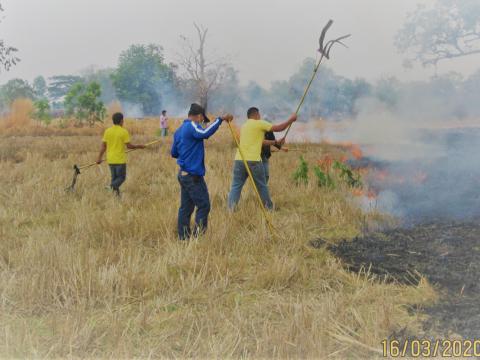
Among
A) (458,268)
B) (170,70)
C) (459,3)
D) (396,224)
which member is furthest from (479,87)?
(170,70)

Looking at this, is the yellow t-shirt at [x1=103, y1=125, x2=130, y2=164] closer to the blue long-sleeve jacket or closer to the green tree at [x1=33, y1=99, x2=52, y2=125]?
the blue long-sleeve jacket

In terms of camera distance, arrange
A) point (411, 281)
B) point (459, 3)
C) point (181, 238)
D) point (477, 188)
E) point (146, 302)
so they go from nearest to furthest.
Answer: point (146, 302) → point (411, 281) → point (181, 238) → point (477, 188) → point (459, 3)

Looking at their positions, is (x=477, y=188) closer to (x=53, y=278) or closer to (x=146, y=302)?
(x=146, y=302)

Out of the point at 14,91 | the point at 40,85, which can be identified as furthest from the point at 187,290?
the point at 40,85

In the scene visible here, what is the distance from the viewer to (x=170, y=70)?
174ft

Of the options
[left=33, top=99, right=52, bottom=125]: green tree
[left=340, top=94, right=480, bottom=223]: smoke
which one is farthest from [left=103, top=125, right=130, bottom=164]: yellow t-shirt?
[left=33, top=99, right=52, bottom=125]: green tree

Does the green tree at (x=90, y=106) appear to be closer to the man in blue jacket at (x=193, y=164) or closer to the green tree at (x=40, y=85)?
the man in blue jacket at (x=193, y=164)

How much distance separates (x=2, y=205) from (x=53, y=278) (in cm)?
402

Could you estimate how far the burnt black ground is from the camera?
3.56 metres

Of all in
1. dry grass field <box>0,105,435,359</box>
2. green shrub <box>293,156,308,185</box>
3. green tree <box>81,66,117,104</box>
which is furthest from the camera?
green tree <box>81,66,117,104</box>

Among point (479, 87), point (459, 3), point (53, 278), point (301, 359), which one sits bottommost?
point (301, 359)

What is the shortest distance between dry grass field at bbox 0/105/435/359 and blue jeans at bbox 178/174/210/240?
143 mm

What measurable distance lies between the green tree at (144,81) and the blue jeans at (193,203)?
49.0m

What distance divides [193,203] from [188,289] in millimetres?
1673
